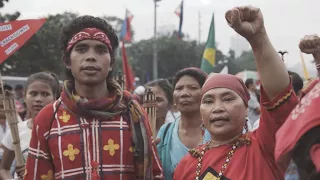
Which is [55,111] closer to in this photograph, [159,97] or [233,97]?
[233,97]

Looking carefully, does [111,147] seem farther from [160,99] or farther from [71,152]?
[160,99]

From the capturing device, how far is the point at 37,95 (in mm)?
3764

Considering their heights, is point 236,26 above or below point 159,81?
above

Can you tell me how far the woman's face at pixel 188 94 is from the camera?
343 centimetres

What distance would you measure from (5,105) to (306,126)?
2518 millimetres

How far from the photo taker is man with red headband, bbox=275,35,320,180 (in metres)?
1.29

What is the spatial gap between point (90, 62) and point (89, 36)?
169 millimetres

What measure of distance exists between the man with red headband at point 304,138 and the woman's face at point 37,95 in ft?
8.87

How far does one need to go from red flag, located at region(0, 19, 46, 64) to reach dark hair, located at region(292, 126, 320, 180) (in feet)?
9.58

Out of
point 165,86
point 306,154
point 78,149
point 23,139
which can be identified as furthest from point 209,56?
point 306,154

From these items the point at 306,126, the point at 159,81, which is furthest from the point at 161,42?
the point at 306,126

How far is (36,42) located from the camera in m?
28.5

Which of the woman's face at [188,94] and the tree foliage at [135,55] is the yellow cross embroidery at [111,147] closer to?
the woman's face at [188,94]

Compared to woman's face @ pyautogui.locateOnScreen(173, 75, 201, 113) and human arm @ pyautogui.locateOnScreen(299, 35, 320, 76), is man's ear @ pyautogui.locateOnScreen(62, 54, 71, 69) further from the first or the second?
human arm @ pyautogui.locateOnScreen(299, 35, 320, 76)
